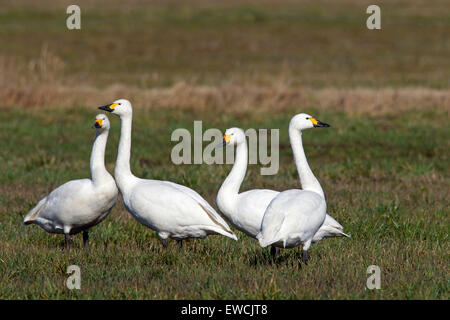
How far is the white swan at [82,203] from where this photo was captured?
8.38 m

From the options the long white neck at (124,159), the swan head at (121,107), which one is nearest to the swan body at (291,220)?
the long white neck at (124,159)

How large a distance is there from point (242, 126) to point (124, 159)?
1125cm

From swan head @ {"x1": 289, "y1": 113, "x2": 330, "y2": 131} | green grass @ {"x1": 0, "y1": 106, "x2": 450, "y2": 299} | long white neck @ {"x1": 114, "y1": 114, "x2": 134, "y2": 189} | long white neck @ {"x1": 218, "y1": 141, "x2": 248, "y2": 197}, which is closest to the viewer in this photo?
green grass @ {"x1": 0, "y1": 106, "x2": 450, "y2": 299}

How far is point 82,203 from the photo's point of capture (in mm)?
8359

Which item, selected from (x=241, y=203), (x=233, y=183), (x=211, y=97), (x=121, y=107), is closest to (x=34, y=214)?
(x=121, y=107)

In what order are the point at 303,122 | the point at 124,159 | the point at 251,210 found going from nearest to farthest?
→ the point at 251,210
the point at 303,122
the point at 124,159

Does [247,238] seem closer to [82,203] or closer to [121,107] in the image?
[82,203]

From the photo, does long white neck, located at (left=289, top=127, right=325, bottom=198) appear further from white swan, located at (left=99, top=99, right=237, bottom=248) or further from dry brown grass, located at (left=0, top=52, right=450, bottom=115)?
dry brown grass, located at (left=0, top=52, right=450, bottom=115)

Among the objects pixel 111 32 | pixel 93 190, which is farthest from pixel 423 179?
pixel 111 32

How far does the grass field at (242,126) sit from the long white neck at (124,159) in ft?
2.48

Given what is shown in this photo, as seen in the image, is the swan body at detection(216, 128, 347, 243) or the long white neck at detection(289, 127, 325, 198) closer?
the swan body at detection(216, 128, 347, 243)

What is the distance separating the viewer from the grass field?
6934 mm

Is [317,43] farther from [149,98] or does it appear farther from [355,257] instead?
[355,257]

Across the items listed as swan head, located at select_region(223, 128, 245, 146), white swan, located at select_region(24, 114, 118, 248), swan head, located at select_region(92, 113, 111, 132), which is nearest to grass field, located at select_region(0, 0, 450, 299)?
white swan, located at select_region(24, 114, 118, 248)
